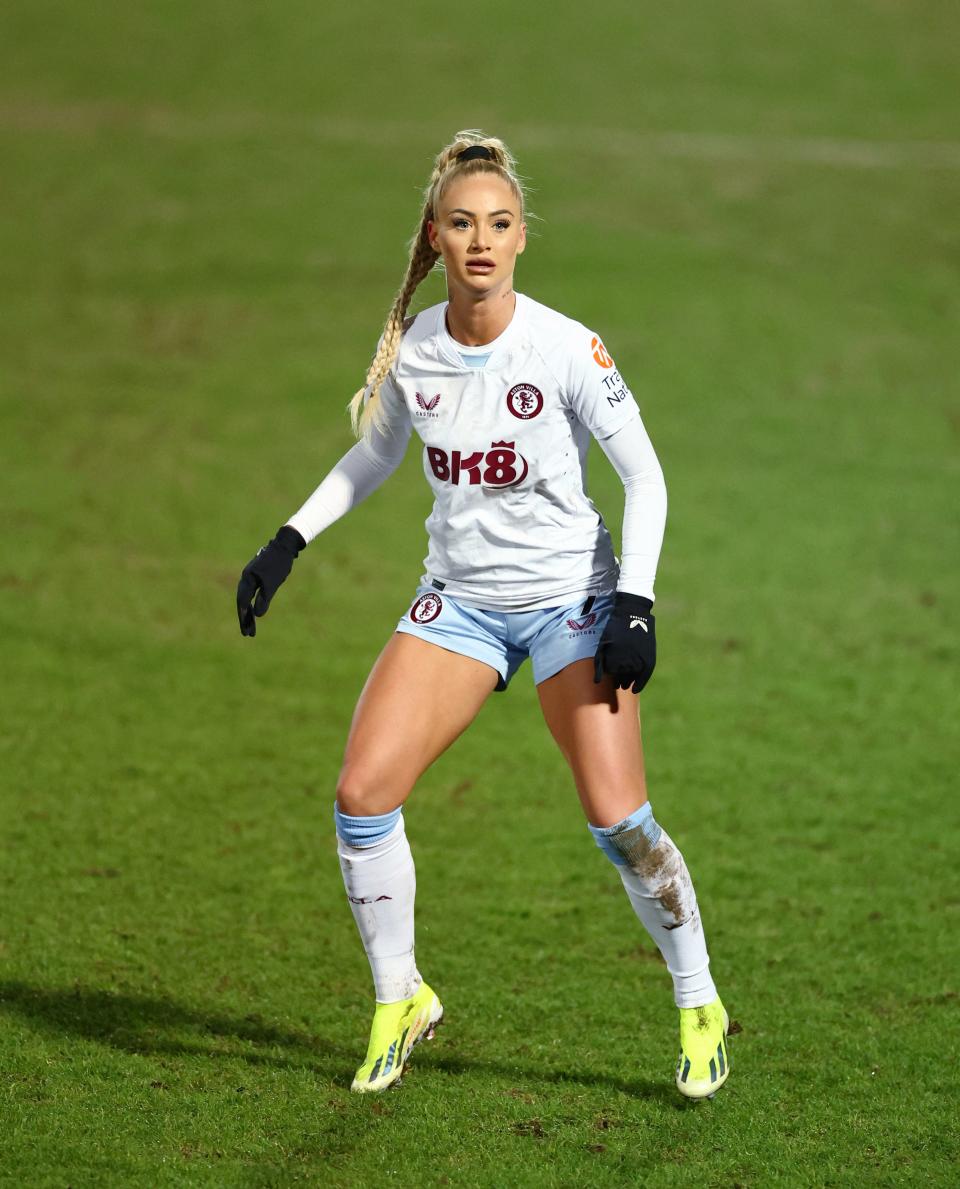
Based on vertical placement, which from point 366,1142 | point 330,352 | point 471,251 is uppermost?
point 330,352

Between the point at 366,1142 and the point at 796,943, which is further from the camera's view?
the point at 796,943

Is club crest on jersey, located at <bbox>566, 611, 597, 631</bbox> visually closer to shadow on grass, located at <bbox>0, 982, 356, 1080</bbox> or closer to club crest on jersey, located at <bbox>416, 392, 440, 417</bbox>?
club crest on jersey, located at <bbox>416, 392, 440, 417</bbox>

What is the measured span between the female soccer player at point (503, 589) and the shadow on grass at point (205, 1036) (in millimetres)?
227

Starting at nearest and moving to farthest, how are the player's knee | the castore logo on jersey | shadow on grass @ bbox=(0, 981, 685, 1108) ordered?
the player's knee, the castore logo on jersey, shadow on grass @ bbox=(0, 981, 685, 1108)

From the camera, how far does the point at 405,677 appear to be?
4.13 metres

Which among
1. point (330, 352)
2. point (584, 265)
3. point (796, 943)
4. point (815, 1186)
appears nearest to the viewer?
point (815, 1186)

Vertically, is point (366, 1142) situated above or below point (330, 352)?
below

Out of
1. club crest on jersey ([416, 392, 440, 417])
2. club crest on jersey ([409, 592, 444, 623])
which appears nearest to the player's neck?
club crest on jersey ([416, 392, 440, 417])

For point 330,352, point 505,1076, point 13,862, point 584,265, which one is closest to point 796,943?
point 505,1076

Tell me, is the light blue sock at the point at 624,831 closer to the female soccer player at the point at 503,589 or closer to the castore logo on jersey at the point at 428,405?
the female soccer player at the point at 503,589

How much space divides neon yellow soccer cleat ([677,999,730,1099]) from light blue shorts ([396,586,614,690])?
1.02 meters

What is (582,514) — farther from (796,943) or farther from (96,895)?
(96,895)

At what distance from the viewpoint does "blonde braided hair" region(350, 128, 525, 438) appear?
4102 mm

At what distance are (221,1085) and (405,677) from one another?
4.08 ft
